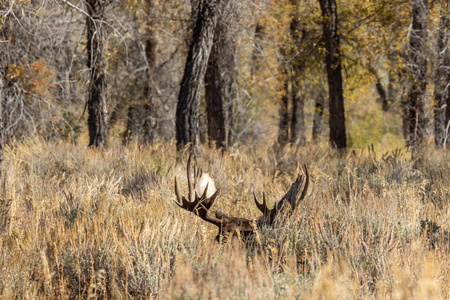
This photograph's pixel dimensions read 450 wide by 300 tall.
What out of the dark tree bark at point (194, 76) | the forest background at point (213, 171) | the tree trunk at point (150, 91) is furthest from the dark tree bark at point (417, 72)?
the tree trunk at point (150, 91)

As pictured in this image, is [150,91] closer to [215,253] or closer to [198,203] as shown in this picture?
[198,203]

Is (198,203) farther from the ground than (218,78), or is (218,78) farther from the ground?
(218,78)

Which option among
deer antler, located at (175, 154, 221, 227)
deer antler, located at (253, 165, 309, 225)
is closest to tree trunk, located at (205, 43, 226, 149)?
deer antler, located at (253, 165, 309, 225)

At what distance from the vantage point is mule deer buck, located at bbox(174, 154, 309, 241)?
4.77m

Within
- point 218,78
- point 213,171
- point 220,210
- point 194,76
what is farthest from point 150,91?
point 220,210

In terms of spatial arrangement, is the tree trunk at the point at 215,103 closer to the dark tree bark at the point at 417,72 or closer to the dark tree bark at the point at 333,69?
the dark tree bark at the point at 333,69

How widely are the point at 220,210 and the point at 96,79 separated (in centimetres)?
663

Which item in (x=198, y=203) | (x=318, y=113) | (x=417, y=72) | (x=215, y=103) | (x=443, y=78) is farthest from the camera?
(x=318, y=113)

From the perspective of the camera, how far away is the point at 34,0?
9164 mm

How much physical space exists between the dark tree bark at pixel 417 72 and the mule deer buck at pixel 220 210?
7150 mm

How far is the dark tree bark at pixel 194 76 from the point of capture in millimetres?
10234

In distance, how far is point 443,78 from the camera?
11.7m

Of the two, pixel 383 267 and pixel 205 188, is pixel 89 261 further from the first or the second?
pixel 383 267

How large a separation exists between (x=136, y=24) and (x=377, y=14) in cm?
686
